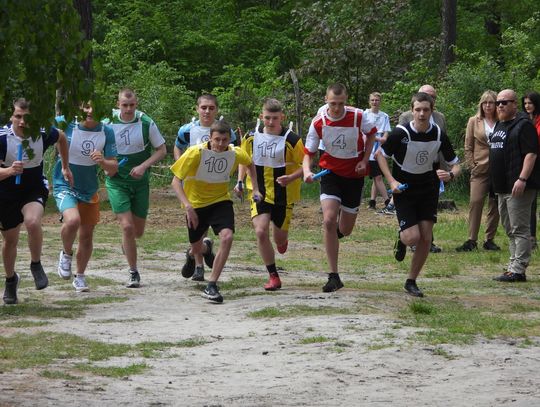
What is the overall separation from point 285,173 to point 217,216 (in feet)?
3.75

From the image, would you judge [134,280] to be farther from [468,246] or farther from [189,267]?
[468,246]

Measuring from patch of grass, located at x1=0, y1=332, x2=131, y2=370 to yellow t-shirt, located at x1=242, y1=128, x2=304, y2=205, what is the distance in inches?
138

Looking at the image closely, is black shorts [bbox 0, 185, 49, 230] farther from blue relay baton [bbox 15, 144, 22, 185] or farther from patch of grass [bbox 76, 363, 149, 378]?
patch of grass [bbox 76, 363, 149, 378]

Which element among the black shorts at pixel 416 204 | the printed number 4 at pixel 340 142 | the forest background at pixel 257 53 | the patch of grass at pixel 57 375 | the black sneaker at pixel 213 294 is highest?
the forest background at pixel 257 53

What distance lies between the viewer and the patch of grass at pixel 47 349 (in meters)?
8.92

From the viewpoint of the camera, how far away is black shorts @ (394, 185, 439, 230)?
11.8 m

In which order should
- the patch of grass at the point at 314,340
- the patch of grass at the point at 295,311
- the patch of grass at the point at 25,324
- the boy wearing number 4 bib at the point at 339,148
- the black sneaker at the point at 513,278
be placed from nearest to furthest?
1. the patch of grass at the point at 314,340
2. the patch of grass at the point at 25,324
3. the patch of grass at the point at 295,311
4. the boy wearing number 4 bib at the point at 339,148
5. the black sneaker at the point at 513,278

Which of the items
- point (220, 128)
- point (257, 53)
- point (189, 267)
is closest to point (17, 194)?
point (220, 128)

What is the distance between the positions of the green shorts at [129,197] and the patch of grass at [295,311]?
2.47 metres

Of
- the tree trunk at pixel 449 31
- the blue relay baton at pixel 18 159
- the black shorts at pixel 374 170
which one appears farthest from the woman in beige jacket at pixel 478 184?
the tree trunk at pixel 449 31

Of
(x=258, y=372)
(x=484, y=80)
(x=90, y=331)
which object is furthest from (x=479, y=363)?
(x=484, y=80)

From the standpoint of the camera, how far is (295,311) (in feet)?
36.0

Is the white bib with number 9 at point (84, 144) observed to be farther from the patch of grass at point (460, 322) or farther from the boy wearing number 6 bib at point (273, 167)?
the patch of grass at point (460, 322)

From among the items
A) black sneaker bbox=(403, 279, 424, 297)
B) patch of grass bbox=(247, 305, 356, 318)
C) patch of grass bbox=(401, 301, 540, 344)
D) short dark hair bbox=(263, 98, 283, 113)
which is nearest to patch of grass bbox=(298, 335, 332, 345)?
patch of grass bbox=(401, 301, 540, 344)
